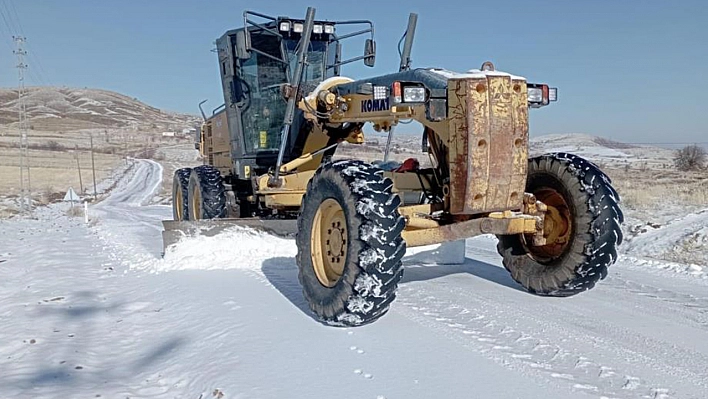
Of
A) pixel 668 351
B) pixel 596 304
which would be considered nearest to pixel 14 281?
pixel 596 304

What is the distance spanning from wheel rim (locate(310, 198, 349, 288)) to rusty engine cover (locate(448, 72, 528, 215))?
37.8 inches

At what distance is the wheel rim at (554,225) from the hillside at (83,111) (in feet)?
381

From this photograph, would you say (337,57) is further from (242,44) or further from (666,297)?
(666,297)

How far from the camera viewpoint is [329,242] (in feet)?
17.0

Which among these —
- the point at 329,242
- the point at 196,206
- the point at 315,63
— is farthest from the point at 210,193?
the point at 329,242

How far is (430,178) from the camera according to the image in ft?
19.9

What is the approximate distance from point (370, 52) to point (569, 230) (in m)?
3.87

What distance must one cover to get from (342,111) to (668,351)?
3.94 meters

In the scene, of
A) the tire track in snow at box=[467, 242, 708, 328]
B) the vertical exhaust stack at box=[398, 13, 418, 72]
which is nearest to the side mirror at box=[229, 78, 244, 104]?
the vertical exhaust stack at box=[398, 13, 418, 72]

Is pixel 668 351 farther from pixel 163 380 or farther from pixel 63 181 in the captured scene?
pixel 63 181

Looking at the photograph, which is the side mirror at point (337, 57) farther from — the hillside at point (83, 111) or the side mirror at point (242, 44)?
the hillside at point (83, 111)

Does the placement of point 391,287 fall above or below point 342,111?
below

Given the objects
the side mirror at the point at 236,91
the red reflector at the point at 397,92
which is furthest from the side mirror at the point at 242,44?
the red reflector at the point at 397,92

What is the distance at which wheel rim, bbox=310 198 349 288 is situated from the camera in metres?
5.03
